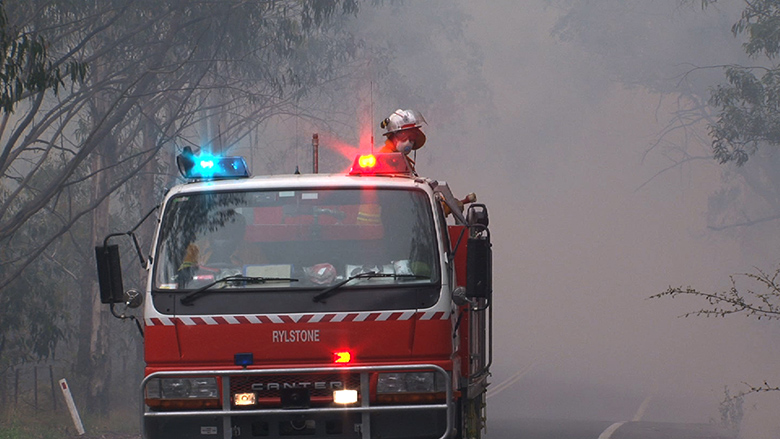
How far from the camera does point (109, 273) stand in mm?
7762

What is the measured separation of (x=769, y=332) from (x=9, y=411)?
110 feet

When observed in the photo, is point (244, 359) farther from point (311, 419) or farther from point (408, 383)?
point (408, 383)

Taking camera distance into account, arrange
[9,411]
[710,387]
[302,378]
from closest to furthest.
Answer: [302,378]
[9,411]
[710,387]

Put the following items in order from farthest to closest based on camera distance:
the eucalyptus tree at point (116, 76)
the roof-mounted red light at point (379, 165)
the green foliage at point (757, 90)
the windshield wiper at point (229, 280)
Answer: the green foliage at point (757, 90) < the eucalyptus tree at point (116, 76) < the roof-mounted red light at point (379, 165) < the windshield wiper at point (229, 280)

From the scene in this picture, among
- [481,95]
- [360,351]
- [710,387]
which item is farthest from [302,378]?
[481,95]

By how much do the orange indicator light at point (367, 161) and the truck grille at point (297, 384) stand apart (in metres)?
1.55

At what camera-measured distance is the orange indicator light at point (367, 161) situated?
331 inches

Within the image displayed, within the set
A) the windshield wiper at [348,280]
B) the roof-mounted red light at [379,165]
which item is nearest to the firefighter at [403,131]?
the roof-mounted red light at [379,165]

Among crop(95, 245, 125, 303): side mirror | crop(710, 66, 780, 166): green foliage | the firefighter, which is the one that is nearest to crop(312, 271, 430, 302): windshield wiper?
crop(95, 245, 125, 303): side mirror

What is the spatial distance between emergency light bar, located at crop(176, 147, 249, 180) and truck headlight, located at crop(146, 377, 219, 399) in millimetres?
1430

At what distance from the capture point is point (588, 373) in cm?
4194

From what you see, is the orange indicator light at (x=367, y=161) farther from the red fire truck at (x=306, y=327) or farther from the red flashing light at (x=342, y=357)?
the red flashing light at (x=342, y=357)

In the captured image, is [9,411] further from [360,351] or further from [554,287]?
[554,287]

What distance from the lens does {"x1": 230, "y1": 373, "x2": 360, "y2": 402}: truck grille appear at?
7449mm
